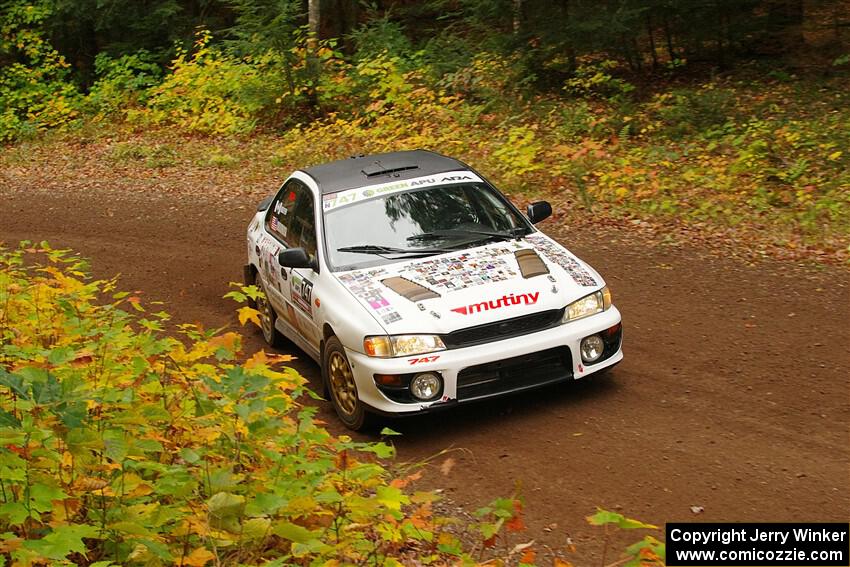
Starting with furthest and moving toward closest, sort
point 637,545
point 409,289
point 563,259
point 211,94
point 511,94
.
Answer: point 211,94 < point 511,94 < point 563,259 < point 409,289 < point 637,545

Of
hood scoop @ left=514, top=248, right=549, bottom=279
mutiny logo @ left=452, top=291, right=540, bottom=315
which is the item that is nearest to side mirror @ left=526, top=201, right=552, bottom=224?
hood scoop @ left=514, top=248, right=549, bottom=279

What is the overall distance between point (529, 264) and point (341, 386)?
1815 mm

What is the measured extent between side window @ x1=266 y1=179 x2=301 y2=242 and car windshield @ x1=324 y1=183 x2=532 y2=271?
2.89 ft

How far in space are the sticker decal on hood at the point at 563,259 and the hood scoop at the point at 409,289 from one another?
1.18 meters

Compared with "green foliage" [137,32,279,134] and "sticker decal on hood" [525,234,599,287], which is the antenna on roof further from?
"green foliage" [137,32,279,134]

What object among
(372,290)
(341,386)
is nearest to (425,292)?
(372,290)

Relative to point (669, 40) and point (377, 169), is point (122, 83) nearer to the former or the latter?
point (669, 40)

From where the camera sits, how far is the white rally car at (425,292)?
7133 mm

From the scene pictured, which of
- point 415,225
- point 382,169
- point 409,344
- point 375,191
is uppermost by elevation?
point 382,169

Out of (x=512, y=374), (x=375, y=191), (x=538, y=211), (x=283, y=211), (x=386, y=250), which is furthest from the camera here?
(x=283, y=211)

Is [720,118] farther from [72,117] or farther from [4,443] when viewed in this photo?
[72,117]

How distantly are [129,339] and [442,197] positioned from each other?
334 cm

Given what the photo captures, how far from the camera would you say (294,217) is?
360 inches

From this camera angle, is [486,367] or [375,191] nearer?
[486,367]
